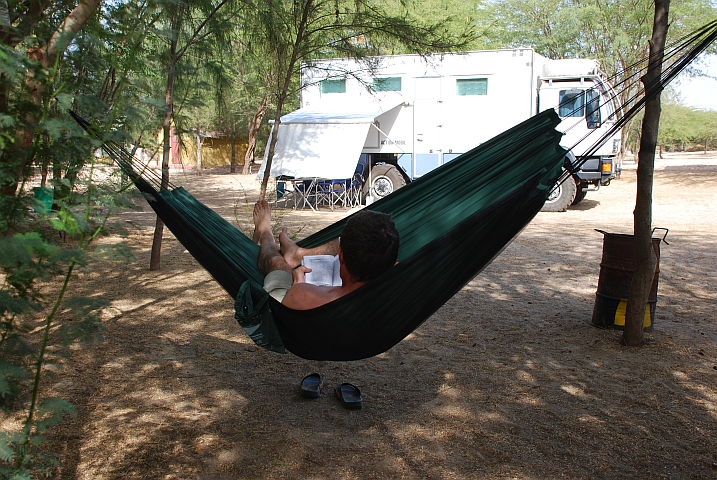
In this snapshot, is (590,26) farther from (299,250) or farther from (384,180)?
(299,250)

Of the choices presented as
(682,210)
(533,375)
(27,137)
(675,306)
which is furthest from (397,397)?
(682,210)

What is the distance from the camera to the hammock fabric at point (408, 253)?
2.05 m

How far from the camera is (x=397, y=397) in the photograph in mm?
2695

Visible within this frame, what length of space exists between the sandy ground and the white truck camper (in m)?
5.49

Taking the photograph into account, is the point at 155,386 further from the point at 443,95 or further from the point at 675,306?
the point at 443,95

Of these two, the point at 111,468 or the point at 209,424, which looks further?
the point at 209,424

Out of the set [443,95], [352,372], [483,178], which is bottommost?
[352,372]

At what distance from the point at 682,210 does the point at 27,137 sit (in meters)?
9.90

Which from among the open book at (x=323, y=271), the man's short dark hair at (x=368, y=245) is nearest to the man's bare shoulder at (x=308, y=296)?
the man's short dark hair at (x=368, y=245)

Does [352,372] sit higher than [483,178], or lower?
lower

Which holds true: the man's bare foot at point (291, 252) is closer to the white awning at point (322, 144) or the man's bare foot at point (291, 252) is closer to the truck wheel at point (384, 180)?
the white awning at point (322, 144)

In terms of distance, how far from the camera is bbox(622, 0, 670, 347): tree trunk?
321cm

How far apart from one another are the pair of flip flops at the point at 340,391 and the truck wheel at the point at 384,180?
7664mm

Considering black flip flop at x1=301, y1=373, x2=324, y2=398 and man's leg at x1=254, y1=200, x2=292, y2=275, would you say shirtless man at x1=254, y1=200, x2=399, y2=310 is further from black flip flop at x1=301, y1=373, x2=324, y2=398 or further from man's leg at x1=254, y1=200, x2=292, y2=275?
black flip flop at x1=301, y1=373, x2=324, y2=398
